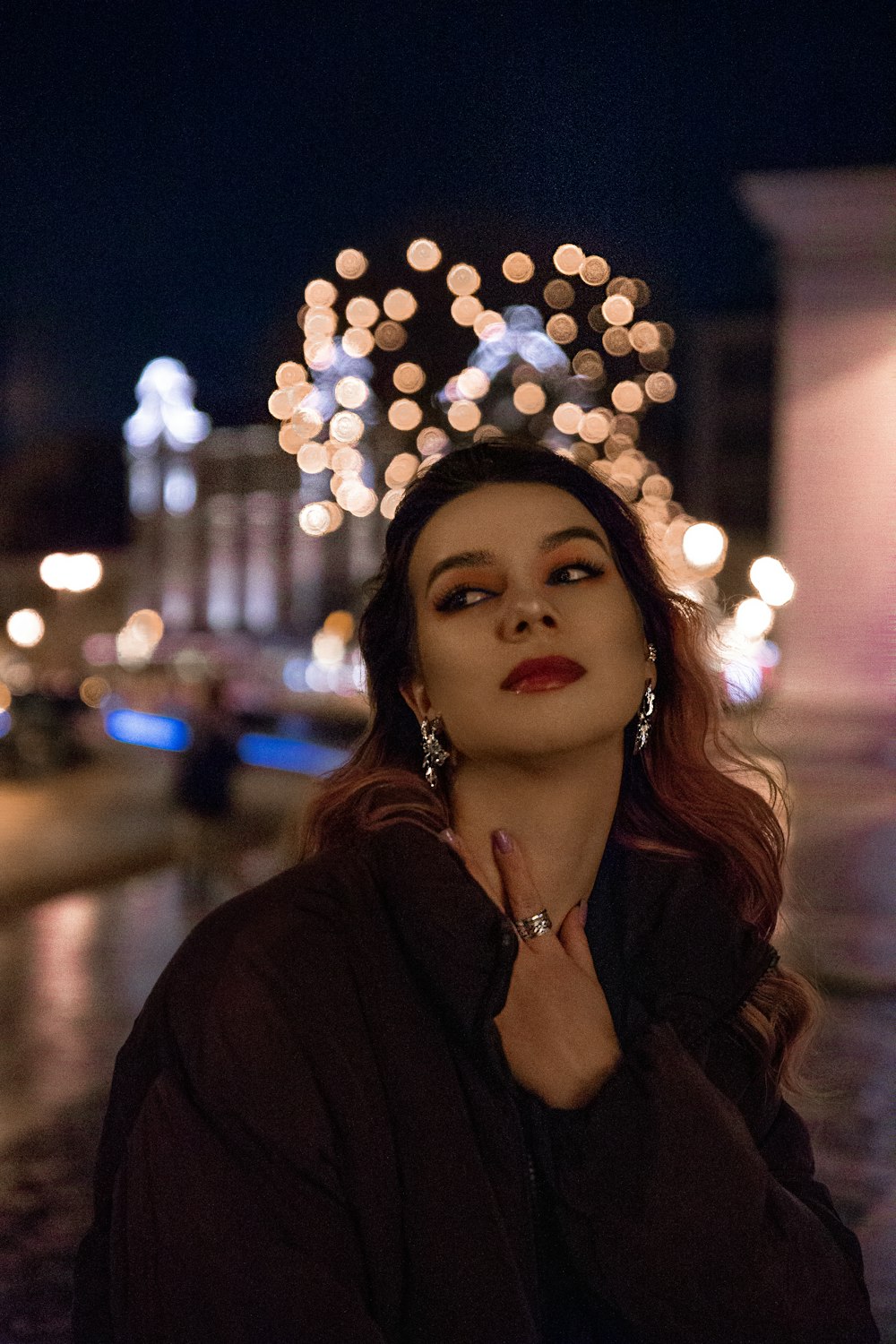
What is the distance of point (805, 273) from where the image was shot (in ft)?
33.3

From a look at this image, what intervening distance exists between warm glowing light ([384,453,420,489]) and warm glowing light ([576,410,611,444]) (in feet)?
7.09

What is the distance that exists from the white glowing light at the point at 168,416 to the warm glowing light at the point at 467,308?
26.3 m

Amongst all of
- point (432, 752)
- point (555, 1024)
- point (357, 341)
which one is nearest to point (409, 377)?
point (357, 341)

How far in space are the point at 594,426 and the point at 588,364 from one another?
9.93 ft

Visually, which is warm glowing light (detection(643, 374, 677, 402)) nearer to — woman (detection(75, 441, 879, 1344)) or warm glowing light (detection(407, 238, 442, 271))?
warm glowing light (detection(407, 238, 442, 271))

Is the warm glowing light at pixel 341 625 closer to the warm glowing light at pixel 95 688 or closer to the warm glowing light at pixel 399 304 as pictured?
the warm glowing light at pixel 95 688

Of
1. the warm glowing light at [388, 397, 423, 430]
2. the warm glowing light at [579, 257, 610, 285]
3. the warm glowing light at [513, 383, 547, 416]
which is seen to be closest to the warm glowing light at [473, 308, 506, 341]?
the warm glowing light at [513, 383, 547, 416]

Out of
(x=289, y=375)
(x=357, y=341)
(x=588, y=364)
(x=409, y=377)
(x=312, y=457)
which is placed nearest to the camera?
(x=588, y=364)

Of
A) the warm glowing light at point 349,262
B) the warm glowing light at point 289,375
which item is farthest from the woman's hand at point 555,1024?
the warm glowing light at point 289,375

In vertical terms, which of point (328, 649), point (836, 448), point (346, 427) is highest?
point (346, 427)

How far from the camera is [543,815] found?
1.76 meters

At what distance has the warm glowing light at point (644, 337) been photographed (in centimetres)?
1275

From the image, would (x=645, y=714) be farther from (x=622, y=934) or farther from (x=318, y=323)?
(x=318, y=323)

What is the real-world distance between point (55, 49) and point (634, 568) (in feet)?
7.91
